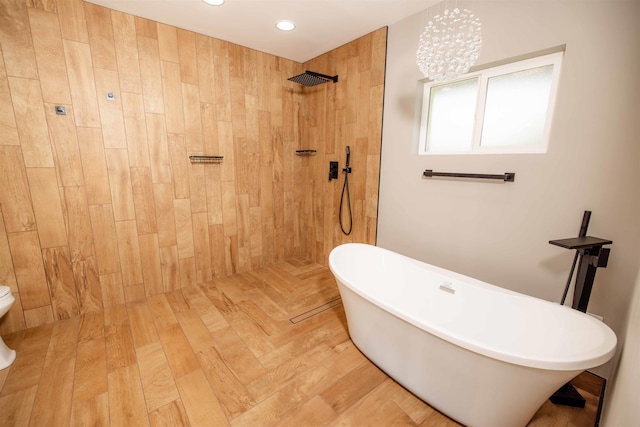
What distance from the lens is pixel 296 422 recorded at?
1.32 meters

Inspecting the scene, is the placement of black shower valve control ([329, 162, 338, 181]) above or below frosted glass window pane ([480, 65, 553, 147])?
below

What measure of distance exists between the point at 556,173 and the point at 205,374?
2443 mm

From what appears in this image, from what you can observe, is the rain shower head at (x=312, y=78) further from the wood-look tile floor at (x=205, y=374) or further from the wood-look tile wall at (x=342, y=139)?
the wood-look tile floor at (x=205, y=374)

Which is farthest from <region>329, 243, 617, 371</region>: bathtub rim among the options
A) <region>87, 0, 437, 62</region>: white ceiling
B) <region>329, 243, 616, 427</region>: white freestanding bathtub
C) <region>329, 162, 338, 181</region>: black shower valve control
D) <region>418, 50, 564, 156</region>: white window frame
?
<region>87, 0, 437, 62</region>: white ceiling

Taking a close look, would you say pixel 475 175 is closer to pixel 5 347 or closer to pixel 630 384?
pixel 630 384

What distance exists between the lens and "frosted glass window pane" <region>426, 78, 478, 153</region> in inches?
77.3

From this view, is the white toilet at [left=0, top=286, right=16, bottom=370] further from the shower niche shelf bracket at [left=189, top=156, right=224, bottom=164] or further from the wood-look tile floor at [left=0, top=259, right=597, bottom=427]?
the shower niche shelf bracket at [left=189, top=156, right=224, bottom=164]

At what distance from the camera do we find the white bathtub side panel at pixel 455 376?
1.07 meters

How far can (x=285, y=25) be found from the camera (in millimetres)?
2256

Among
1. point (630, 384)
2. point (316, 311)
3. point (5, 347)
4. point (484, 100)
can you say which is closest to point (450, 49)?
point (484, 100)

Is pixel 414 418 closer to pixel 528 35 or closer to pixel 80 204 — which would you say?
pixel 528 35

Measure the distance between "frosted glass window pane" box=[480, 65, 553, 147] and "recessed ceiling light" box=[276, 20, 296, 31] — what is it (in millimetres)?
1672

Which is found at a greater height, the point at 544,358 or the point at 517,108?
the point at 517,108

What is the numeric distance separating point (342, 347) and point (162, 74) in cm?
274
